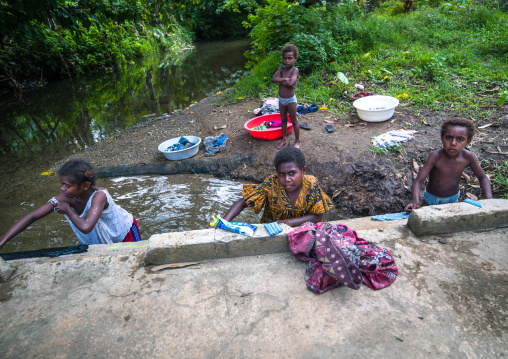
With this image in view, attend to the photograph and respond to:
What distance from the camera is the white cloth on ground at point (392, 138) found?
14.9 feet

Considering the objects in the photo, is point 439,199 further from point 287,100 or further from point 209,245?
point 287,100

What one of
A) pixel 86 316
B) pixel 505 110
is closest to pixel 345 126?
pixel 505 110

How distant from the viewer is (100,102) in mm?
9969

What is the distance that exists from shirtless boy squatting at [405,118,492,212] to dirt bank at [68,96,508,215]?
0.89m

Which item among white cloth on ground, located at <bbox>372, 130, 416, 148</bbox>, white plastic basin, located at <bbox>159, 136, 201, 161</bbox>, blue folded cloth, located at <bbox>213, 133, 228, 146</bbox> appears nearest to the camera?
white cloth on ground, located at <bbox>372, 130, 416, 148</bbox>

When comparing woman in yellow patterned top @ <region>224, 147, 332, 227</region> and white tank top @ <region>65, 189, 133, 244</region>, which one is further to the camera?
white tank top @ <region>65, 189, 133, 244</region>

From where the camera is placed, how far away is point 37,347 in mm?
1642

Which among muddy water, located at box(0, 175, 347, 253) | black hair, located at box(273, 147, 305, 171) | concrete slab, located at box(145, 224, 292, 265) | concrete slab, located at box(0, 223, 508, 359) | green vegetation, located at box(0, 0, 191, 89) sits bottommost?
muddy water, located at box(0, 175, 347, 253)

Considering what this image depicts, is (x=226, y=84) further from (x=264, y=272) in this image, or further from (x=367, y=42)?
(x=264, y=272)

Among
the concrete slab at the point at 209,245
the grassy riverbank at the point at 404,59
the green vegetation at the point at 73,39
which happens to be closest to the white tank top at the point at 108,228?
the concrete slab at the point at 209,245

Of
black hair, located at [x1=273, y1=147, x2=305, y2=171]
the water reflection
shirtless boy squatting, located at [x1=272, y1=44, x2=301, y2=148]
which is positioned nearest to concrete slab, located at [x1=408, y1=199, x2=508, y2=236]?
black hair, located at [x1=273, y1=147, x2=305, y2=171]

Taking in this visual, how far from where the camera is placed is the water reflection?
753 centimetres

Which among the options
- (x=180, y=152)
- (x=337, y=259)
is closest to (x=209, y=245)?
(x=337, y=259)

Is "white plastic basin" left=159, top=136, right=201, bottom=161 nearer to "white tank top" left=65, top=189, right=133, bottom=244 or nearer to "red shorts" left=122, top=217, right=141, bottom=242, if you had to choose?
"red shorts" left=122, top=217, right=141, bottom=242
